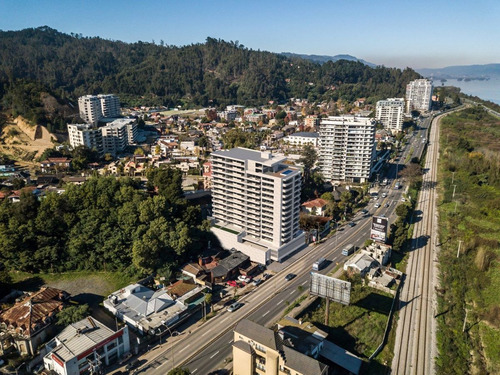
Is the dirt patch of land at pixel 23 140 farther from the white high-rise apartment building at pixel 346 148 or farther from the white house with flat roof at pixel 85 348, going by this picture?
the white house with flat roof at pixel 85 348

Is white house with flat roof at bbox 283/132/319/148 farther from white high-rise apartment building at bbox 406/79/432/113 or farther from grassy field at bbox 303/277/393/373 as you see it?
white high-rise apartment building at bbox 406/79/432/113

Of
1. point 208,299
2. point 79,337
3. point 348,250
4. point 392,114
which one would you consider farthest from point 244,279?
point 392,114

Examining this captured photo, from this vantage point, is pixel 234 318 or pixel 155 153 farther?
pixel 155 153

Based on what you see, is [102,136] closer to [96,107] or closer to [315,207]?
[96,107]

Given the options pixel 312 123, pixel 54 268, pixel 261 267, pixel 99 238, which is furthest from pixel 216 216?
pixel 312 123

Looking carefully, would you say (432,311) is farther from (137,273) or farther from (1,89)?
(1,89)

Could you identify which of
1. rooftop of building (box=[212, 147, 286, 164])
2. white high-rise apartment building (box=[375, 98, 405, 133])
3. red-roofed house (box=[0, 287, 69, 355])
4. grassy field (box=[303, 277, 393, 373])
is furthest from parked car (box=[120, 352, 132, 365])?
white high-rise apartment building (box=[375, 98, 405, 133])
